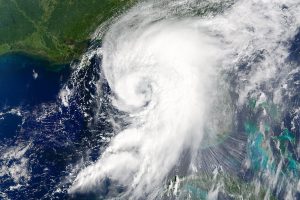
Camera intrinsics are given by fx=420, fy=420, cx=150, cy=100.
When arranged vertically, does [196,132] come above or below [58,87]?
below

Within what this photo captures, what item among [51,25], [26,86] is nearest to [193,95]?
[51,25]

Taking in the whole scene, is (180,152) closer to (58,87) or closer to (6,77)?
(58,87)

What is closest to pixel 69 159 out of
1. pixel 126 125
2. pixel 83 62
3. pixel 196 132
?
pixel 126 125

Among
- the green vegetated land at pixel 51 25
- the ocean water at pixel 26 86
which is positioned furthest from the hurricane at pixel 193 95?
the ocean water at pixel 26 86

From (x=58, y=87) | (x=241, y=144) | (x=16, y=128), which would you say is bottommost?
(x=241, y=144)

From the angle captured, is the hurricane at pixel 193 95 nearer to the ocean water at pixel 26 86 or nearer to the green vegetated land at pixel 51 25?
the green vegetated land at pixel 51 25

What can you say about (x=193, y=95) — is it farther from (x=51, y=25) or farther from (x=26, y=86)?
(x=26, y=86)
